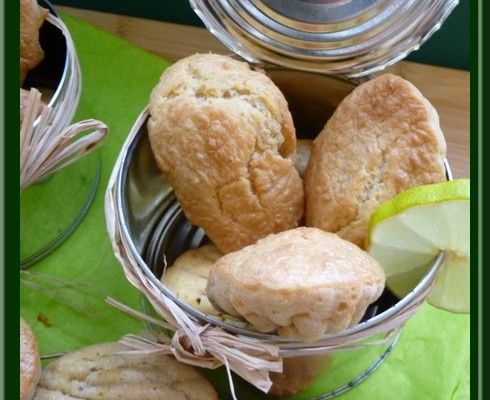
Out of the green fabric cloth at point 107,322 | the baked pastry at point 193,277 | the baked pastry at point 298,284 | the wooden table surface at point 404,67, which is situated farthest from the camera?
the wooden table surface at point 404,67

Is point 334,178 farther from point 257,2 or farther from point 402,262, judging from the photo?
point 257,2

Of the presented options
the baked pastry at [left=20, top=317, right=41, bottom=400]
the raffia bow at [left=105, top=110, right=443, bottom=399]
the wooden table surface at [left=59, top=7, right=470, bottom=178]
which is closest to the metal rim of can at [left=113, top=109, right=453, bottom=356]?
the raffia bow at [left=105, top=110, right=443, bottom=399]

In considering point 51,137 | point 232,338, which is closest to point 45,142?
point 51,137

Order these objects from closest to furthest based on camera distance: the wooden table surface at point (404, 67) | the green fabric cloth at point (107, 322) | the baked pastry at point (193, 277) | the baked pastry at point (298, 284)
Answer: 1. the baked pastry at point (298, 284)
2. the baked pastry at point (193, 277)
3. the green fabric cloth at point (107, 322)
4. the wooden table surface at point (404, 67)

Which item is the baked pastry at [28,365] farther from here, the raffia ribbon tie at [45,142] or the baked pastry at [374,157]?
the baked pastry at [374,157]
